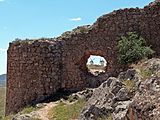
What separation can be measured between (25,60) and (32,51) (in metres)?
0.57

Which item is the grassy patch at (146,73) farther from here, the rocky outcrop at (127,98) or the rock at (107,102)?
the rock at (107,102)

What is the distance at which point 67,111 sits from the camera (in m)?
14.1

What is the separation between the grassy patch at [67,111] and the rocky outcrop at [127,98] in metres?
2.67

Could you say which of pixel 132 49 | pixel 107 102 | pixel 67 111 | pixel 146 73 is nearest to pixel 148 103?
pixel 146 73

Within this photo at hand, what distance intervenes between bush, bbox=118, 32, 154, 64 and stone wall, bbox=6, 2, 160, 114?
626 mm

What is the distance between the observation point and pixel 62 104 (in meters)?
15.8

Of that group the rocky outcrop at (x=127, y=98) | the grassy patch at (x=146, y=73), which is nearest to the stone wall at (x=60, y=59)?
the rocky outcrop at (x=127, y=98)

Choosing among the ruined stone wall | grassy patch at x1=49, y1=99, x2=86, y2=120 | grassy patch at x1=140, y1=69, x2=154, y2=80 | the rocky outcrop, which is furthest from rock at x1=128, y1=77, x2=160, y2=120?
the ruined stone wall

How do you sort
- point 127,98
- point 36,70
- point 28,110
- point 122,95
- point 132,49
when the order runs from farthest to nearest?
point 36,70, point 28,110, point 132,49, point 122,95, point 127,98

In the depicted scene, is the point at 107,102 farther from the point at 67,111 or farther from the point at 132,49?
the point at 132,49

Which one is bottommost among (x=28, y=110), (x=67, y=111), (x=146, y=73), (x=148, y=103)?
(x=28, y=110)

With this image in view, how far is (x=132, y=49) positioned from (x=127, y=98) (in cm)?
694

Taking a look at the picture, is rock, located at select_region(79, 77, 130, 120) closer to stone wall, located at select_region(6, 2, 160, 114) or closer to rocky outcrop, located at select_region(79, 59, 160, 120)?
rocky outcrop, located at select_region(79, 59, 160, 120)

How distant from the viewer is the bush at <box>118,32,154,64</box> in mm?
15511
